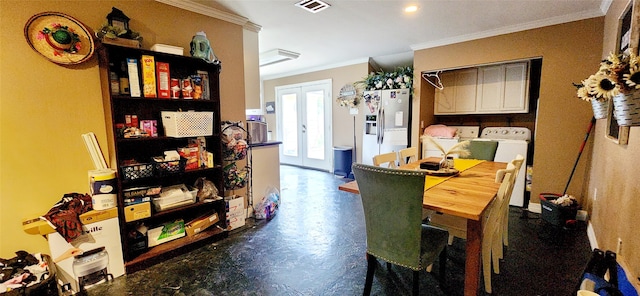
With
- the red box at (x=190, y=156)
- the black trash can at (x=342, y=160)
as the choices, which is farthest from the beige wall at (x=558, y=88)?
the red box at (x=190, y=156)

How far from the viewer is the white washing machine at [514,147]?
11.4 ft

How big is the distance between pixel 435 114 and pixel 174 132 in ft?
13.0

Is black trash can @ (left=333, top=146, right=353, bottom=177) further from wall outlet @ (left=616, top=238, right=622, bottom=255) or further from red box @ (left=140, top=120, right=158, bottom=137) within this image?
wall outlet @ (left=616, top=238, right=622, bottom=255)

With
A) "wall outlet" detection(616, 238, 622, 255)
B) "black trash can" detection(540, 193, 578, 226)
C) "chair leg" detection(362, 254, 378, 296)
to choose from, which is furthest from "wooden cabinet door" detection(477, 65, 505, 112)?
"chair leg" detection(362, 254, 378, 296)

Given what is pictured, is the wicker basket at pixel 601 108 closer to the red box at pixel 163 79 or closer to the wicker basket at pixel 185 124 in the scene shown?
the wicker basket at pixel 185 124

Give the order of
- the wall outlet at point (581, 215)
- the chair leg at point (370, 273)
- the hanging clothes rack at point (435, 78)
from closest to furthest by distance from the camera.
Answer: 1. the chair leg at point (370, 273)
2. the wall outlet at point (581, 215)
3. the hanging clothes rack at point (435, 78)

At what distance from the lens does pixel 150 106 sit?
95.0 inches

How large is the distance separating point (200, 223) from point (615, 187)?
3420mm

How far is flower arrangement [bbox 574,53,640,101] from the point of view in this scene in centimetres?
122

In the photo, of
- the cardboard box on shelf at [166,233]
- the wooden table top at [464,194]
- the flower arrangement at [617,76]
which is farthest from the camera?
the cardboard box on shelf at [166,233]

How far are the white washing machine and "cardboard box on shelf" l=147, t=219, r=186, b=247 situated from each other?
3.59 metres

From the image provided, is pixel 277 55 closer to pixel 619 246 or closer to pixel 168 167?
pixel 168 167

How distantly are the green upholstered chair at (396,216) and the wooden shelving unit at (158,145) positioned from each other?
5.52 feet

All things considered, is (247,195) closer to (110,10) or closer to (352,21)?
(110,10)
